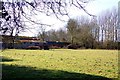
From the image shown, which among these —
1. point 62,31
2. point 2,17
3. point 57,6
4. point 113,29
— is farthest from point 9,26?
point 62,31

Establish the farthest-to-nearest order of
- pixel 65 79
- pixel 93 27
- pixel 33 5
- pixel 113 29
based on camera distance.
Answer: pixel 93 27, pixel 113 29, pixel 65 79, pixel 33 5

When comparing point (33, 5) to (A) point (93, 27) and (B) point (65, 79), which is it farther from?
(A) point (93, 27)

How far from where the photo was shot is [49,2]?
11250 millimetres

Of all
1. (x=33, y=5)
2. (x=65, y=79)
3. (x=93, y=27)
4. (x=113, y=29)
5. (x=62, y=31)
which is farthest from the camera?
(x=62, y=31)

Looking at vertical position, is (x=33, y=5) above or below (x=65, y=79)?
above

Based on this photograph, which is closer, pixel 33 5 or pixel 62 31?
pixel 33 5

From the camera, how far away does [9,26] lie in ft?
37.5

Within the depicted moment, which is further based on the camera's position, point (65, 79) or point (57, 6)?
point (65, 79)

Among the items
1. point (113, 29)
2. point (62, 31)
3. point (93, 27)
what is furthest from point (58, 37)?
point (113, 29)

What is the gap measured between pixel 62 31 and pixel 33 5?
105 m

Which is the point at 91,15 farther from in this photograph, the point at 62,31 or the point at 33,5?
the point at 62,31

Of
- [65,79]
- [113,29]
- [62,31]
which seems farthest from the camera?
[62,31]

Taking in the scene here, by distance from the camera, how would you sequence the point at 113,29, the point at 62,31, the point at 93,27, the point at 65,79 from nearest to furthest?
the point at 65,79, the point at 113,29, the point at 93,27, the point at 62,31

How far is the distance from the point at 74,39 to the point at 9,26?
93415 mm
